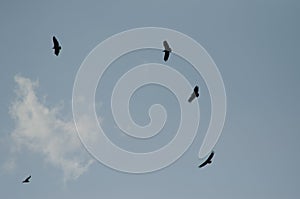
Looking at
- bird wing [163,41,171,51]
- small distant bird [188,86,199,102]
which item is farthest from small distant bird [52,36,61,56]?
small distant bird [188,86,199,102]

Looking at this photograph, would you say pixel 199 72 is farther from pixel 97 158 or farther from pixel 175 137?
pixel 97 158

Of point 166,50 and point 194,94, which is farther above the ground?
point 166,50

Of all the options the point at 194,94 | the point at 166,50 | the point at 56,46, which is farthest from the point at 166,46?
the point at 56,46

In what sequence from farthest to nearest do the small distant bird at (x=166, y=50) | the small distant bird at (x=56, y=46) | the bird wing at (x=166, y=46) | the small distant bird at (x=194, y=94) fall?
the small distant bird at (x=194, y=94) → the bird wing at (x=166, y=46) → the small distant bird at (x=166, y=50) → the small distant bird at (x=56, y=46)

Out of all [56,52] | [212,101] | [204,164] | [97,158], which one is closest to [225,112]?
[212,101]

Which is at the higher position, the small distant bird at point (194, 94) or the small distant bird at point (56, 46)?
the small distant bird at point (56, 46)

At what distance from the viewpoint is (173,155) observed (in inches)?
2795

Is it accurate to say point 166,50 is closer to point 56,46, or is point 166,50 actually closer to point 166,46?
point 166,46

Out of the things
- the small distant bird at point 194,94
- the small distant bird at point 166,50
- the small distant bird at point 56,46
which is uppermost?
the small distant bird at point 56,46

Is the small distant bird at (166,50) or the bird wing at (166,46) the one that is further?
the bird wing at (166,46)

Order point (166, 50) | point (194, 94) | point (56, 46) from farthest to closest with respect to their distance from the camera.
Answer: point (194, 94) < point (166, 50) < point (56, 46)

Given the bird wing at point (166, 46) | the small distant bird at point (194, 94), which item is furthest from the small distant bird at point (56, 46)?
the small distant bird at point (194, 94)

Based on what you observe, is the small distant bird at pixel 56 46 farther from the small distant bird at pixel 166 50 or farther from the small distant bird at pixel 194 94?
the small distant bird at pixel 194 94

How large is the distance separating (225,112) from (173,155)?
962 centimetres
